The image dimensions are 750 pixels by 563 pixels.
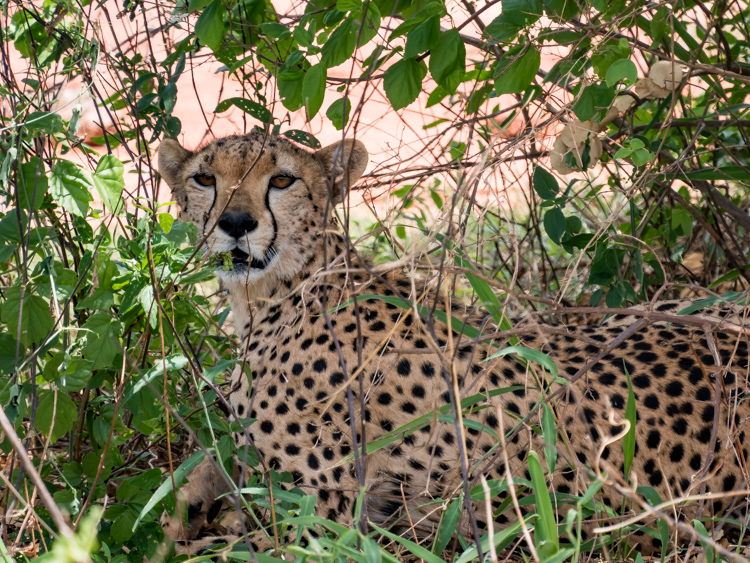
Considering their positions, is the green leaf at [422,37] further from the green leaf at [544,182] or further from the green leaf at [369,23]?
the green leaf at [544,182]

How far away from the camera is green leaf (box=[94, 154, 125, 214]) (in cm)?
173

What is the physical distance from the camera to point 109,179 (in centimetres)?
175

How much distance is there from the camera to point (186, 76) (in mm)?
9844

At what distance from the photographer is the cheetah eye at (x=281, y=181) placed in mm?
Result: 2623

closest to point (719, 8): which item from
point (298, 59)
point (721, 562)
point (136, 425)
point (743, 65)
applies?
point (743, 65)

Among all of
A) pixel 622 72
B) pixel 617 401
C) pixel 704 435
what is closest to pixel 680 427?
pixel 704 435

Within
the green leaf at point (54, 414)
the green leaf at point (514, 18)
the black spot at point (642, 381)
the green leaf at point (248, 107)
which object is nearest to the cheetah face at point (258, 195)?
the green leaf at point (248, 107)

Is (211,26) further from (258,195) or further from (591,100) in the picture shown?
(591,100)

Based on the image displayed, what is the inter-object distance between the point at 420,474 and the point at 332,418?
0.30 metres

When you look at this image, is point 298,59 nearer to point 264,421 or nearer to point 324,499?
point 264,421

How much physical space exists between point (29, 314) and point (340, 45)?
100 cm

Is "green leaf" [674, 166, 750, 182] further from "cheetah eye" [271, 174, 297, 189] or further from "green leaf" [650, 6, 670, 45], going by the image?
"cheetah eye" [271, 174, 297, 189]

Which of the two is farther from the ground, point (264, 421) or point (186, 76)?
point (186, 76)

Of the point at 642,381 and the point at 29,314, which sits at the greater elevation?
the point at 29,314
